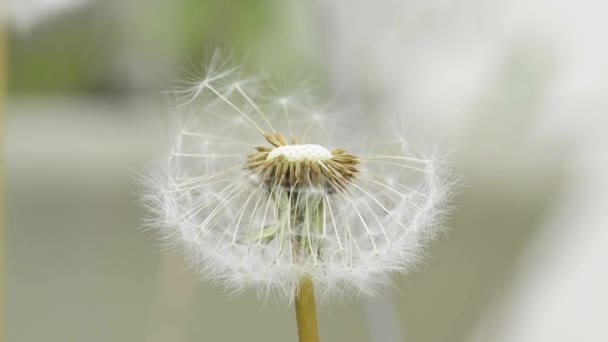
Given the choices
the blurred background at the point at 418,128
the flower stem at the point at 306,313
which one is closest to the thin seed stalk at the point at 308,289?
the flower stem at the point at 306,313

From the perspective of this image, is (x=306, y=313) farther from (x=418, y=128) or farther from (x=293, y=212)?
(x=418, y=128)

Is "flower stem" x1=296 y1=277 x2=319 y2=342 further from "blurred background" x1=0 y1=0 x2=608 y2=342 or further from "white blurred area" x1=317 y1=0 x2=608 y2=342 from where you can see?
"white blurred area" x1=317 y1=0 x2=608 y2=342

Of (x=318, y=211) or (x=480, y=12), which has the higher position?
(x=480, y=12)

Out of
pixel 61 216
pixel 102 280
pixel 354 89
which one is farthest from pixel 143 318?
pixel 354 89

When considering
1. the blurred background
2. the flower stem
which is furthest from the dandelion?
the blurred background

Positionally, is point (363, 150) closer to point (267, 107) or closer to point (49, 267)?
point (267, 107)

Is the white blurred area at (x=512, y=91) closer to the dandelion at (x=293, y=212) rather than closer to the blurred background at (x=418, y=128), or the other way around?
the blurred background at (x=418, y=128)

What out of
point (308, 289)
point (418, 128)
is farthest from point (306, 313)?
point (418, 128)

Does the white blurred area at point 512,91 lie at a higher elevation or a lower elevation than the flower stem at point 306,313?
higher
